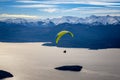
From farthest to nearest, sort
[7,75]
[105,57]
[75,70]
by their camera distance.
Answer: [105,57] → [75,70] → [7,75]

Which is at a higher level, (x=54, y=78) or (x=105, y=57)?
(x=54, y=78)

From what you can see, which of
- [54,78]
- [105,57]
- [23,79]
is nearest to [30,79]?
[23,79]

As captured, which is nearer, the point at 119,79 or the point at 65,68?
the point at 119,79

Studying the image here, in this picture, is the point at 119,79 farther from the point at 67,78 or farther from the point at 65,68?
the point at 65,68

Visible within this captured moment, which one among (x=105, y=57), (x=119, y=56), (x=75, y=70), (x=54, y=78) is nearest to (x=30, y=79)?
(x=54, y=78)

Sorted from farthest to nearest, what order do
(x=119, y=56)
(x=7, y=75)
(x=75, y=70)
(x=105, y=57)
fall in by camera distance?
1. (x=119, y=56)
2. (x=105, y=57)
3. (x=75, y=70)
4. (x=7, y=75)

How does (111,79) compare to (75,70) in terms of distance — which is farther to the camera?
(75,70)

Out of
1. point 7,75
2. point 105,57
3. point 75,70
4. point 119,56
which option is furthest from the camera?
point 119,56

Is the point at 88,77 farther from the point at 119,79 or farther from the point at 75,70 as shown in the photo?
the point at 75,70

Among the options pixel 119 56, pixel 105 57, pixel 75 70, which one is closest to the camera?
pixel 75 70
